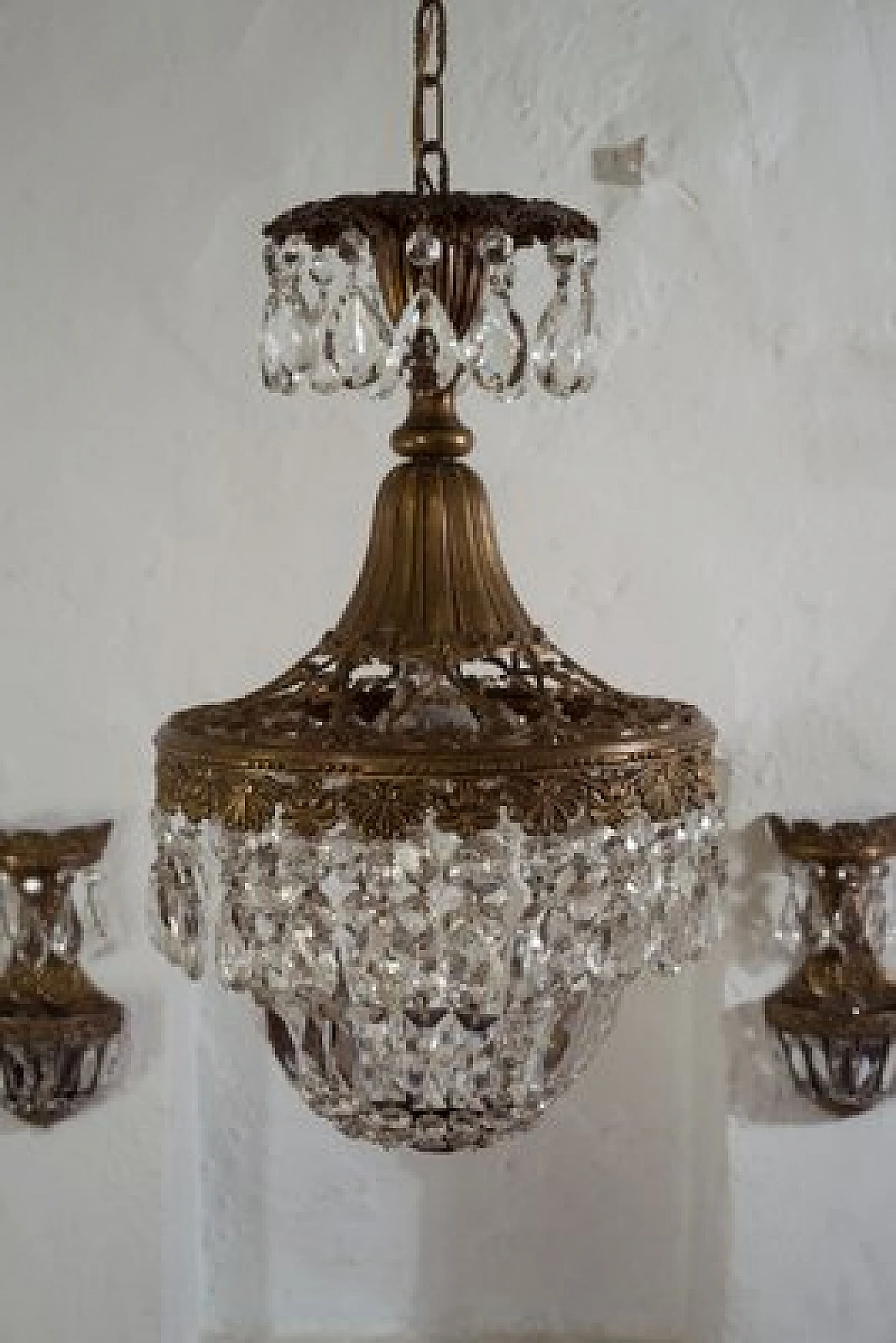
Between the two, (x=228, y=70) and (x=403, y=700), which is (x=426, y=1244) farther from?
(x=228, y=70)

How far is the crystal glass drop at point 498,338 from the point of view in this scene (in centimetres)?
81

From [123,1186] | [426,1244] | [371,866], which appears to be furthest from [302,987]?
[426,1244]

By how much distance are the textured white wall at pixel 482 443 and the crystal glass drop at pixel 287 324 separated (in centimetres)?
54

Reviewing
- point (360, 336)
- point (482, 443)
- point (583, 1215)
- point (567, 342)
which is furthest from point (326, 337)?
point (583, 1215)

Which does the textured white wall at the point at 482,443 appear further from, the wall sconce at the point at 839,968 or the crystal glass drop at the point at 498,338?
the crystal glass drop at the point at 498,338

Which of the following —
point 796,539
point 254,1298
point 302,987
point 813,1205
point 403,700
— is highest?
point 796,539

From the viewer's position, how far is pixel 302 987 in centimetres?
78

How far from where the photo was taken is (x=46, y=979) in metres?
1.34

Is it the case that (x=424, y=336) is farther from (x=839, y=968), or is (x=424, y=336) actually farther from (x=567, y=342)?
(x=839, y=968)

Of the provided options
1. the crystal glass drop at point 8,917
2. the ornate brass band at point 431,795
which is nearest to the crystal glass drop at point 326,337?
the ornate brass band at point 431,795

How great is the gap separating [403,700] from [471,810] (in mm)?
68

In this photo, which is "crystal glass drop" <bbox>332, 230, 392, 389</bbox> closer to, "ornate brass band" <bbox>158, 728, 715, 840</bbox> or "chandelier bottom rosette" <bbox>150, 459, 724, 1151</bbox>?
"chandelier bottom rosette" <bbox>150, 459, 724, 1151</bbox>

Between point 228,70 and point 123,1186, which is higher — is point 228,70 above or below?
above

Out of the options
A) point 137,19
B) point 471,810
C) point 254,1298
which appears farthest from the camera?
point 254,1298
